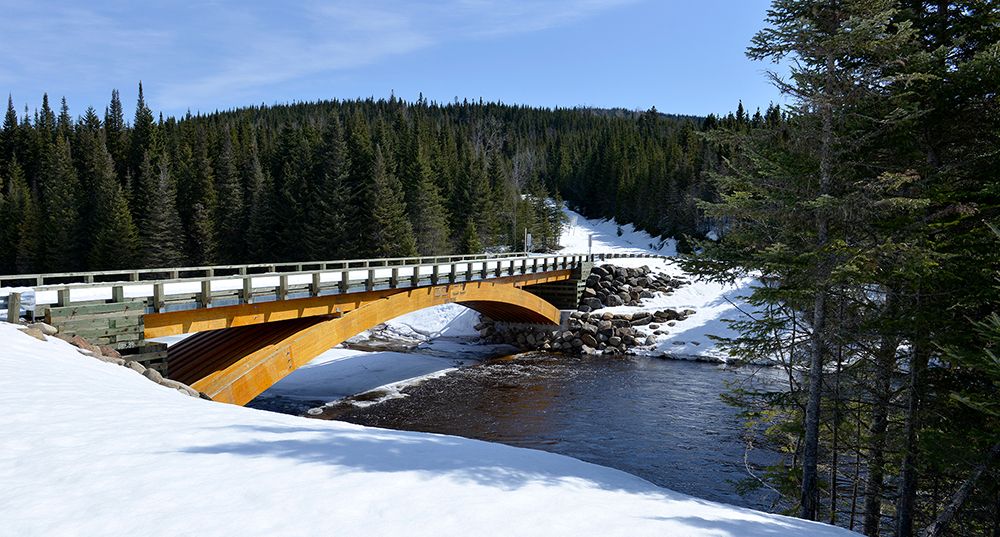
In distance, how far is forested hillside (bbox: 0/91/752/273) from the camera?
5106cm

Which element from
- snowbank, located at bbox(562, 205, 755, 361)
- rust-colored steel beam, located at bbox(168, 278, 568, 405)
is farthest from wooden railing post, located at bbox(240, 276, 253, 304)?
snowbank, located at bbox(562, 205, 755, 361)

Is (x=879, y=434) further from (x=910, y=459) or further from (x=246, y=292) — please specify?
(x=246, y=292)

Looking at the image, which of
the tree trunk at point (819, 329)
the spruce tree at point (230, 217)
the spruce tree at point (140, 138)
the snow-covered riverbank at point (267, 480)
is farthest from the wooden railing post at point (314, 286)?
the spruce tree at point (140, 138)

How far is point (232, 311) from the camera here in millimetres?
15555

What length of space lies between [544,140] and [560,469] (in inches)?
5557

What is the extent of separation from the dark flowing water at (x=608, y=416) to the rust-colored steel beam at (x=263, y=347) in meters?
3.29

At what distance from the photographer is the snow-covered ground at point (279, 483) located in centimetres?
487

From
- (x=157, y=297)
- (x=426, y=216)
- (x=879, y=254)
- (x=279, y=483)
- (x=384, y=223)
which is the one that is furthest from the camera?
(x=426, y=216)

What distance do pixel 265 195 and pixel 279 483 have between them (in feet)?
176

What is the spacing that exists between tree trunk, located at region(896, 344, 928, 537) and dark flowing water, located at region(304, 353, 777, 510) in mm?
2975

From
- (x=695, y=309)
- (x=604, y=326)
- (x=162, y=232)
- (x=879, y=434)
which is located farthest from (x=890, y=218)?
(x=162, y=232)

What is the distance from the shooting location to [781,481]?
35.9 ft

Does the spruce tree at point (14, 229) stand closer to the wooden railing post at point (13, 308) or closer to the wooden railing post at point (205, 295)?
the wooden railing post at point (205, 295)

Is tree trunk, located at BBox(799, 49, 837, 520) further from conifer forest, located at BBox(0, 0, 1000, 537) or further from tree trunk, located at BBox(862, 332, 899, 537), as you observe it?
tree trunk, located at BBox(862, 332, 899, 537)
